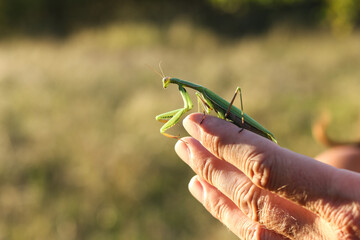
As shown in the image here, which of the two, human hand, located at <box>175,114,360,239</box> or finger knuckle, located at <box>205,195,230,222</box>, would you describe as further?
finger knuckle, located at <box>205,195,230,222</box>

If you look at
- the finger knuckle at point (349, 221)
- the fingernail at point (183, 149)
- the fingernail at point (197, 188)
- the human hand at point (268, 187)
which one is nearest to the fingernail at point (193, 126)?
the human hand at point (268, 187)

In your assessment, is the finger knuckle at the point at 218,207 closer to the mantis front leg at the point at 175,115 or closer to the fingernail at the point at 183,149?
the fingernail at the point at 183,149

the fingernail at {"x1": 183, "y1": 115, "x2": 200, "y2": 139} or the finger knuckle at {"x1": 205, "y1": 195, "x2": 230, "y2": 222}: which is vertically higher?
the fingernail at {"x1": 183, "y1": 115, "x2": 200, "y2": 139}

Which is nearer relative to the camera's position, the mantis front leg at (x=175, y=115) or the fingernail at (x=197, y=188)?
the mantis front leg at (x=175, y=115)

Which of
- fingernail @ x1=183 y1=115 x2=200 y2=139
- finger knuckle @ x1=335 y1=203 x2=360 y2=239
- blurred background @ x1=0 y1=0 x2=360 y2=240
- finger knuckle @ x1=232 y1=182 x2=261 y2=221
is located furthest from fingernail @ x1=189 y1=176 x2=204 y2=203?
blurred background @ x1=0 y1=0 x2=360 y2=240

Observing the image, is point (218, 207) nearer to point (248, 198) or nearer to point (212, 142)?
point (248, 198)

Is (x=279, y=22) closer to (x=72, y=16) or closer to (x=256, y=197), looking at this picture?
(x=72, y=16)

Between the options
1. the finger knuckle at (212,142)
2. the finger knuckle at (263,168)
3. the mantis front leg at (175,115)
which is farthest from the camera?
the mantis front leg at (175,115)

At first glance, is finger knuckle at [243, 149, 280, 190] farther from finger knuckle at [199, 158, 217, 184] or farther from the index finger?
finger knuckle at [199, 158, 217, 184]
